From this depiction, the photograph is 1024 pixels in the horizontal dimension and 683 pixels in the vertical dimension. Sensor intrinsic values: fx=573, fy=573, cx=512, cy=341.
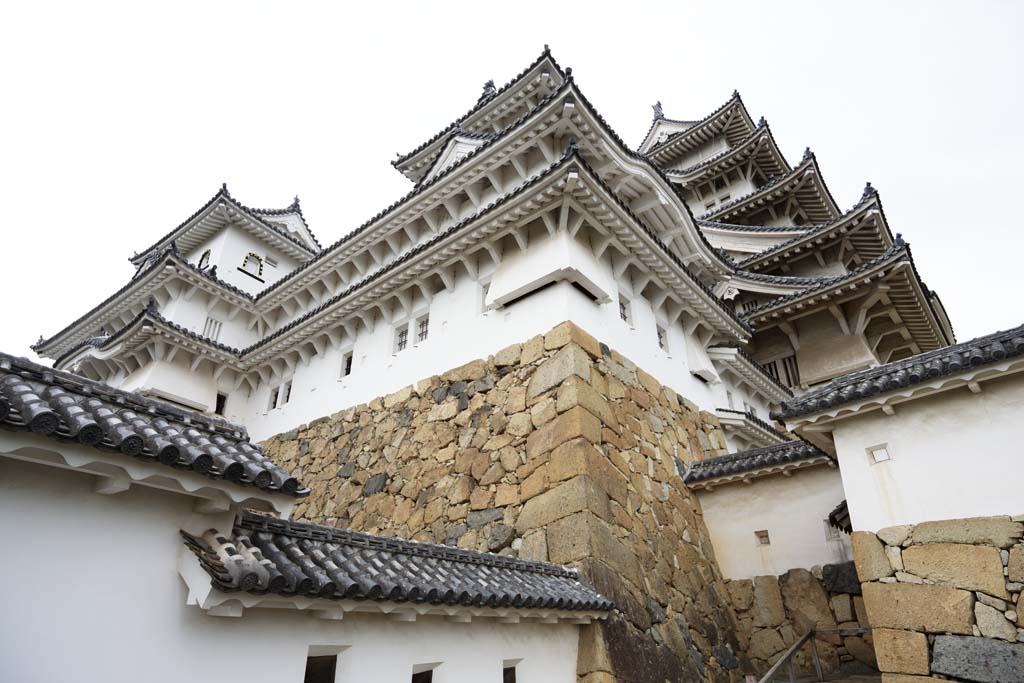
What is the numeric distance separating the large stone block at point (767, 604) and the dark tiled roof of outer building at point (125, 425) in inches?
284

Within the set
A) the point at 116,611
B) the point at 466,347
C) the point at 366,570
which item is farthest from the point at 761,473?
the point at 116,611

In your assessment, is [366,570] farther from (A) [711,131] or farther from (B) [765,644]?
(A) [711,131]

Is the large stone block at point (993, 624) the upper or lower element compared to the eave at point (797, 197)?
lower

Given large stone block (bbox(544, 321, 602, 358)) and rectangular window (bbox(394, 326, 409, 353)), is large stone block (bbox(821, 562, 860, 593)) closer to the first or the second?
large stone block (bbox(544, 321, 602, 358))

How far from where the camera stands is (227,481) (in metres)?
3.63

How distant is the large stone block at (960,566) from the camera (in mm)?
5051

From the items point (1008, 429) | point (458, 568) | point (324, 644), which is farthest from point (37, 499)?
point (1008, 429)

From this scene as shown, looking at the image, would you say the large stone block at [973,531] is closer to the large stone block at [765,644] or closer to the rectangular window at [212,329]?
the large stone block at [765,644]

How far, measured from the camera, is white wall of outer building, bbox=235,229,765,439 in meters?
8.74

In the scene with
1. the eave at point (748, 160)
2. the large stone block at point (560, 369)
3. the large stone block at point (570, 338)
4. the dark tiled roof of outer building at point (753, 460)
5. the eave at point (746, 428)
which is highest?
the eave at point (748, 160)

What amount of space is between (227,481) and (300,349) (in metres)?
9.62

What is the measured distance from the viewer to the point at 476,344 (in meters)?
9.38

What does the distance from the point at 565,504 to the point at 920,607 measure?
355 cm

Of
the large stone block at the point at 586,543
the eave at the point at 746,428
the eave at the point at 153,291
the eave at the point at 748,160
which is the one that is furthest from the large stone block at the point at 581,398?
the eave at the point at 748,160
